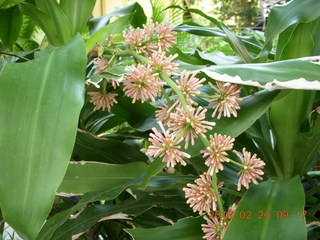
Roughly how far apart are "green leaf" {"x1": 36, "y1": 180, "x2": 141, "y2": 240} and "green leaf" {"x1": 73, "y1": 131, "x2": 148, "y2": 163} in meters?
0.11

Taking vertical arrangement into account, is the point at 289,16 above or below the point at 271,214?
above

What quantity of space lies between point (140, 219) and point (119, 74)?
34cm

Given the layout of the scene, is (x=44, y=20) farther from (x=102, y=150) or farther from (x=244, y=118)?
(x=244, y=118)

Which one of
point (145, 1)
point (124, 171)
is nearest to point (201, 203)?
point (124, 171)

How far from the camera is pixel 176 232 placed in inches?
19.4

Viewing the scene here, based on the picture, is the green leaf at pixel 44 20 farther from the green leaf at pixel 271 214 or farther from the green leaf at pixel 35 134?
the green leaf at pixel 271 214

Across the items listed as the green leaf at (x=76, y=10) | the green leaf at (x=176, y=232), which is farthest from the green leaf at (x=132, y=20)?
the green leaf at (x=176, y=232)

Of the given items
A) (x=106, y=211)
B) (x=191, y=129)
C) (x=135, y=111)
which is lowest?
(x=106, y=211)

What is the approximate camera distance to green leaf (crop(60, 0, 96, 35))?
68 cm

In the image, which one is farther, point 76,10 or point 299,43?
point 76,10

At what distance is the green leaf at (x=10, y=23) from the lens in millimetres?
835

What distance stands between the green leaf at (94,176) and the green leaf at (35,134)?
18cm

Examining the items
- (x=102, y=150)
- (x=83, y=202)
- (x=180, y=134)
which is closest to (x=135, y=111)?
(x=102, y=150)

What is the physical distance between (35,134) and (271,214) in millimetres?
267
